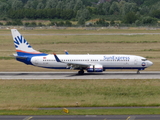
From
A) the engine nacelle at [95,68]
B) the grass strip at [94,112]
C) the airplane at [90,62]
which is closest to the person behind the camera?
the grass strip at [94,112]

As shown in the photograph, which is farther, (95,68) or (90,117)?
(95,68)

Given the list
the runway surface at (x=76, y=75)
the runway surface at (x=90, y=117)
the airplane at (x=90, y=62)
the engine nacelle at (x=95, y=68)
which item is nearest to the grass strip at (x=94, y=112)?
the runway surface at (x=90, y=117)

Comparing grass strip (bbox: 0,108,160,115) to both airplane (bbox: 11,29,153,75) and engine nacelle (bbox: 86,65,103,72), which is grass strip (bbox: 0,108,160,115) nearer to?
engine nacelle (bbox: 86,65,103,72)

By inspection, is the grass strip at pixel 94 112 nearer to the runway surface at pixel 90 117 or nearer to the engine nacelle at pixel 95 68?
the runway surface at pixel 90 117

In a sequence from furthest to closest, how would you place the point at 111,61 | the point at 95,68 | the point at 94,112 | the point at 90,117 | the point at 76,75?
1. the point at 76,75
2. the point at 111,61
3. the point at 95,68
4. the point at 94,112
5. the point at 90,117

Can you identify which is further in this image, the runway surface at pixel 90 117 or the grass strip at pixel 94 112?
the grass strip at pixel 94 112

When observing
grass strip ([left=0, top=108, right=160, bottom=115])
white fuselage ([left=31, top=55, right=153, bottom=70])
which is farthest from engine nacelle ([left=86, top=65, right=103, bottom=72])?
grass strip ([left=0, top=108, right=160, bottom=115])

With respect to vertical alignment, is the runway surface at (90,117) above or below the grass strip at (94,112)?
above

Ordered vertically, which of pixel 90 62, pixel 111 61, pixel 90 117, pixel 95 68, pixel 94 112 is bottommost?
pixel 95 68

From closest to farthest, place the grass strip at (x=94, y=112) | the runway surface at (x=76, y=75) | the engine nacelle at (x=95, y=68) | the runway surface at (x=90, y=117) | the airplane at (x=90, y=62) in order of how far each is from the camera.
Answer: the runway surface at (x=90, y=117) → the grass strip at (x=94, y=112) → the runway surface at (x=76, y=75) → the engine nacelle at (x=95, y=68) → the airplane at (x=90, y=62)

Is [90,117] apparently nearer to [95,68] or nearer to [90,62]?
[95,68]

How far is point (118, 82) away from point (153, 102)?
1338cm

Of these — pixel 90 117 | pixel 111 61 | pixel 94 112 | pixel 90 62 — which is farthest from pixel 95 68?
pixel 90 117

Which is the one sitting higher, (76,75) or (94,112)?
(94,112)
